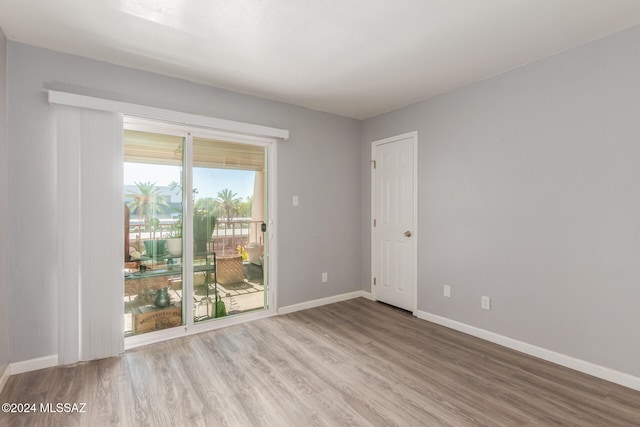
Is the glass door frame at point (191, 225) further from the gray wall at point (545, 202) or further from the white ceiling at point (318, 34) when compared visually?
the gray wall at point (545, 202)

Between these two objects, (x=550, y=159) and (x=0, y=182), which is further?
(x=550, y=159)

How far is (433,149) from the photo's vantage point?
3.51 meters

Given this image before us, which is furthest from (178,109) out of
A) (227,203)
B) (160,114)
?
(227,203)

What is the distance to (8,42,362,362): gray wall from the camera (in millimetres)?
2393

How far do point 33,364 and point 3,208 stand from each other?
122cm

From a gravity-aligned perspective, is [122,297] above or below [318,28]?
below

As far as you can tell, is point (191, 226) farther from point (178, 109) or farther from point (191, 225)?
point (178, 109)

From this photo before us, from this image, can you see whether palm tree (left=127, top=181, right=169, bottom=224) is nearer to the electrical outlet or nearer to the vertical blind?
the vertical blind

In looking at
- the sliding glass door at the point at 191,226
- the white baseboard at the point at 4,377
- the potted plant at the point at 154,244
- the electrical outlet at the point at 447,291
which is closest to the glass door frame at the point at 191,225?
the sliding glass door at the point at 191,226

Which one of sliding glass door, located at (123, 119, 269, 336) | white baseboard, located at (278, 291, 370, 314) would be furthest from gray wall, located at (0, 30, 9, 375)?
white baseboard, located at (278, 291, 370, 314)

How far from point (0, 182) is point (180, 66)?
62.9 inches

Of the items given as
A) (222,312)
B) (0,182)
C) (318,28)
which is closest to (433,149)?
(318,28)

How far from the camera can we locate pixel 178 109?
3041mm

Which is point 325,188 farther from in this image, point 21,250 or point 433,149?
point 21,250
